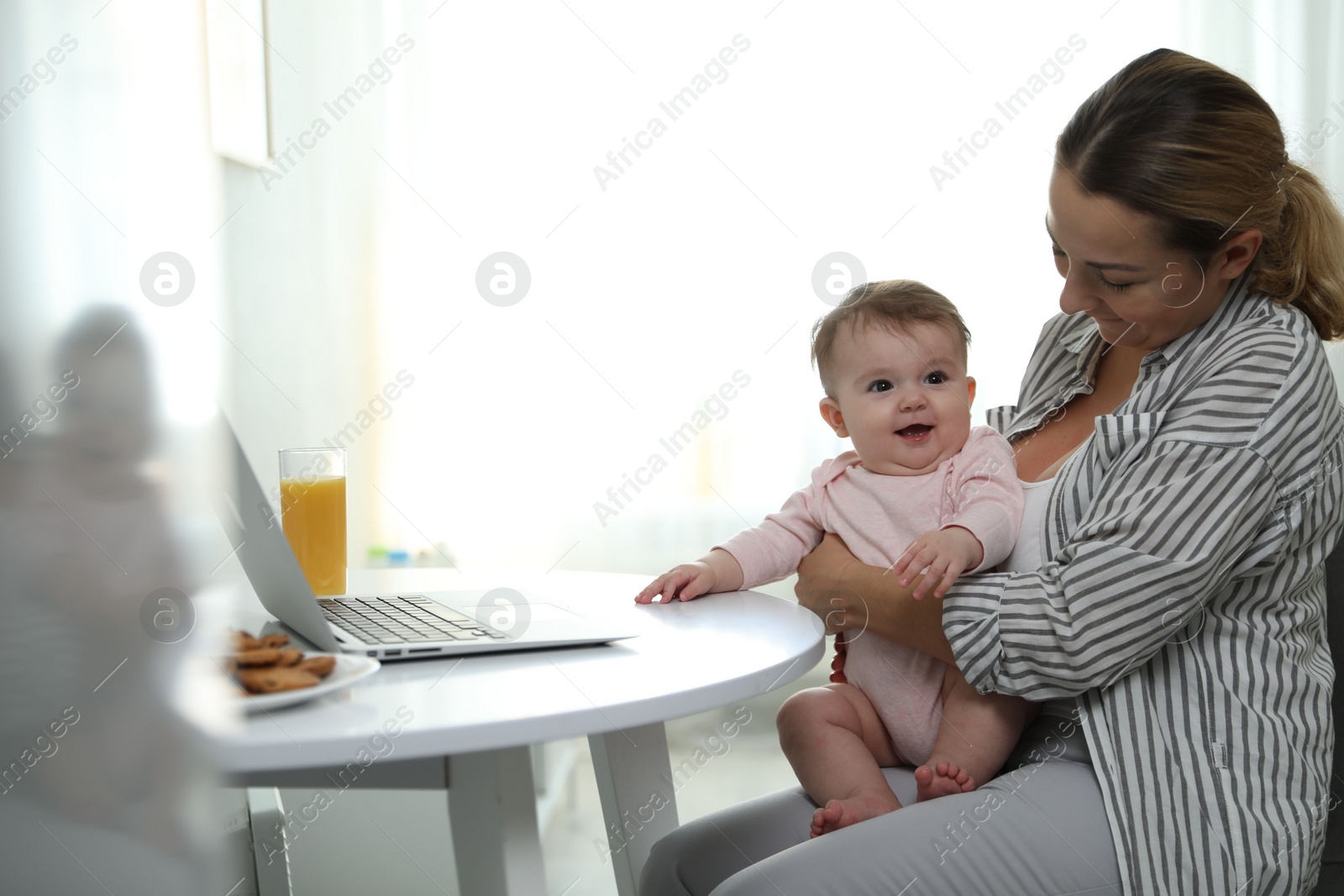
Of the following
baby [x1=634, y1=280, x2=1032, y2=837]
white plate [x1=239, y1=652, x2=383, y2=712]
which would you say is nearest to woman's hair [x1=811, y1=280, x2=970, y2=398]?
baby [x1=634, y1=280, x2=1032, y2=837]

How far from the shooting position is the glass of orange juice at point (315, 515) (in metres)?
1.03

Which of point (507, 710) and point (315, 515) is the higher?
point (315, 515)

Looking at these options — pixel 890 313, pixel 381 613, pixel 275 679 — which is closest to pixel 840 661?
pixel 890 313

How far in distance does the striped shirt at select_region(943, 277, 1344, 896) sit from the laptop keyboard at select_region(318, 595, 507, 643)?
466 mm

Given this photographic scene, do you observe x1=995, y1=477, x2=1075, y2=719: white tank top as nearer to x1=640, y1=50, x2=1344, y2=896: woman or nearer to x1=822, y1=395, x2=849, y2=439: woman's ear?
x1=640, y1=50, x2=1344, y2=896: woman

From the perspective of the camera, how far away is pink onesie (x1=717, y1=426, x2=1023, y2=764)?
1.09 m

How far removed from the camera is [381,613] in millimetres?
917

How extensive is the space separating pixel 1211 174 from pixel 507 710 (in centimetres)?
79

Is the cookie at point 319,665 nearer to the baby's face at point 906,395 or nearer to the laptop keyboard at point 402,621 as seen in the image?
the laptop keyboard at point 402,621

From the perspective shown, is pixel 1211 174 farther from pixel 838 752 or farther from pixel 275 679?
pixel 275 679

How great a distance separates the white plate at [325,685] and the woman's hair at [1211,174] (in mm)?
790

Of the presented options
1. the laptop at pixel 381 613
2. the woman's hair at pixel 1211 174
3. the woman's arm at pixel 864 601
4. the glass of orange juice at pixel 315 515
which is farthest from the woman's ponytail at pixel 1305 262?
the glass of orange juice at pixel 315 515

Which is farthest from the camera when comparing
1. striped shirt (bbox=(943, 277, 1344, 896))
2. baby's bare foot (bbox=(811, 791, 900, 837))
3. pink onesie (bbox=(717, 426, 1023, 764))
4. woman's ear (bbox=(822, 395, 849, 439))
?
woman's ear (bbox=(822, 395, 849, 439))

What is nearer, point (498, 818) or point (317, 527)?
point (498, 818)
